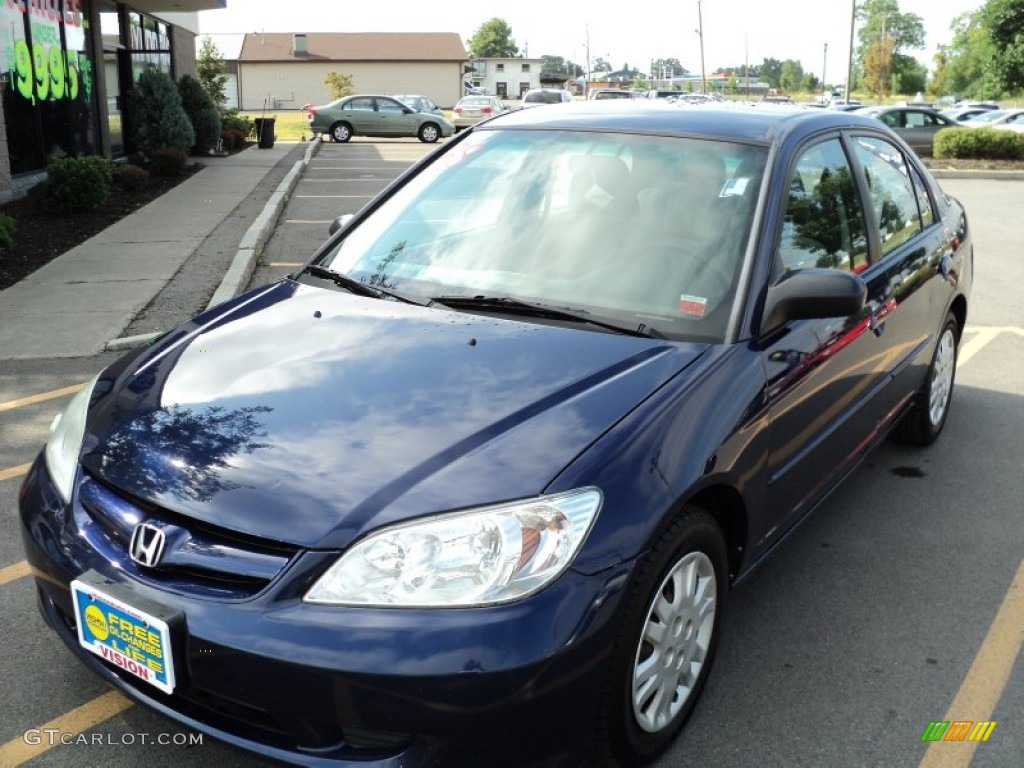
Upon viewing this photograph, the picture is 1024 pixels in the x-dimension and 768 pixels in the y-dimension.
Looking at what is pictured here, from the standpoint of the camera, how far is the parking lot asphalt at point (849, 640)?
279cm

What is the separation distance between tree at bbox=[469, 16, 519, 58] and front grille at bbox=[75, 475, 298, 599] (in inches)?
5233

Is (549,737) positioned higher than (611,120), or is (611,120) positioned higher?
(611,120)

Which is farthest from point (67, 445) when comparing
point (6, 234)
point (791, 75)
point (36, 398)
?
point (791, 75)

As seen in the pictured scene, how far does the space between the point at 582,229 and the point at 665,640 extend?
1.50 metres

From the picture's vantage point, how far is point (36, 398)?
570 centimetres

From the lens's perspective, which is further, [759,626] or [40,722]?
[759,626]

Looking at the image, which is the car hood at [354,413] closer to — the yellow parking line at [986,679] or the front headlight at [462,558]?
the front headlight at [462,558]

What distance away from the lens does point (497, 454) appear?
7.89ft

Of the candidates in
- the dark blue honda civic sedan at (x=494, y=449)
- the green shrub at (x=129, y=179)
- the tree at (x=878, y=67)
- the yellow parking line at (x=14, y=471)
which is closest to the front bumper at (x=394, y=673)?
the dark blue honda civic sedan at (x=494, y=449)

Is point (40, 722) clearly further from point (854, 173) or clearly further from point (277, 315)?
point (854, 173)

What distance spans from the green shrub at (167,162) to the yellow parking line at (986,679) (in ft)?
Answer: 54.7

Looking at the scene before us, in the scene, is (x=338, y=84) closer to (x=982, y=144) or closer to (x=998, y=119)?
(x=998, y=119)

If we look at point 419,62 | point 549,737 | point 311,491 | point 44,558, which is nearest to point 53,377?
point 44,558

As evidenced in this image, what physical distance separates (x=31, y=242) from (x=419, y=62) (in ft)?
220
